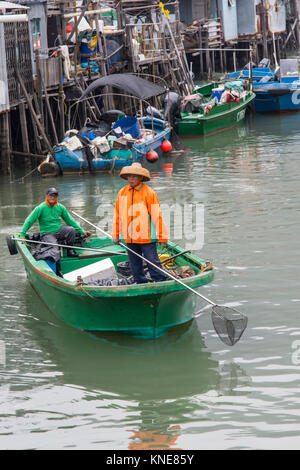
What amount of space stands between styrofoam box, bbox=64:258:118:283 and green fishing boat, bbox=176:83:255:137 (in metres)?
16.1

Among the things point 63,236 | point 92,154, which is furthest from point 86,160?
point 63,236

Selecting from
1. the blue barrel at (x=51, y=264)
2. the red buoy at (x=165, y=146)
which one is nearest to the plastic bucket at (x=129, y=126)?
the red buoy at (x=165, y=146)

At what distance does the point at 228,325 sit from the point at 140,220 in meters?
1.58

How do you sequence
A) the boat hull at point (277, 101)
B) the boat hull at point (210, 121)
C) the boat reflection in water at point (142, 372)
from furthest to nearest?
1. the boat hull at point (277, 101)
2. the boat hull at point (210, 121)
3. the boat reflection in water at point (142, 372)

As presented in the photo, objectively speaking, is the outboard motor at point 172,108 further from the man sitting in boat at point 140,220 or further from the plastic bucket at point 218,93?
the man sitting in boat at point 140,220

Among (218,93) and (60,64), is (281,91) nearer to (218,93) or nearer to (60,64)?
(218,93)

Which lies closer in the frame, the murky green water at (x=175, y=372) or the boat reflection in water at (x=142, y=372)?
the murky green water at (x=175, y=372)

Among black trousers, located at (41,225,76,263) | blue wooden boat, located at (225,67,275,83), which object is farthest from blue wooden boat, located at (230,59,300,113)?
black trousers, located at (41,225,76,263)

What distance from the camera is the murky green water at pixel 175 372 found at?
7.06 metres

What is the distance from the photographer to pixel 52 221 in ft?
35.3

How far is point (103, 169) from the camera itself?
2094 centimetres

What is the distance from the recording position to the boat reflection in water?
7.27 meters

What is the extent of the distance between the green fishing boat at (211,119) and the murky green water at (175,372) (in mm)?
12195
